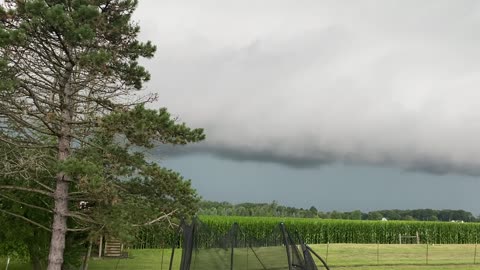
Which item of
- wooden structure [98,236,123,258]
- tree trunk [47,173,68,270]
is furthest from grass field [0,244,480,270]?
tree trunk [47,173,68,270]

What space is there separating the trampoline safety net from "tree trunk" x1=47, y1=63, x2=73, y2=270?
22.2ft

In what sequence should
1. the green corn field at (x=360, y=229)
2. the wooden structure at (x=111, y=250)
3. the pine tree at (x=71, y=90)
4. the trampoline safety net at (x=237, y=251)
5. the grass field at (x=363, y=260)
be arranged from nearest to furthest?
1. the trampoline safety net at (x=237, y=251)
2. the pine tree at (x=71, y=90)
3. the grass field at (x=363, y=260)
4. the wooden structure at (x=111, y=250)
5. the green corn field at (x=360, y=229)

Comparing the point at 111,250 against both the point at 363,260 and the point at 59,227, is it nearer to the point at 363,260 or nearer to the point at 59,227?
the point at 363,260

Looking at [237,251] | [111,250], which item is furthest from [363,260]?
[237,251]

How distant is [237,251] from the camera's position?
968 cm

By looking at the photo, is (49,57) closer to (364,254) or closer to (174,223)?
(174,223)

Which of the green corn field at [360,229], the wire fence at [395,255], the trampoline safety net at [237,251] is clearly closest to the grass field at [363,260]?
the wire fence at [395,255]

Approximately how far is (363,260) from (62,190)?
73.4ft

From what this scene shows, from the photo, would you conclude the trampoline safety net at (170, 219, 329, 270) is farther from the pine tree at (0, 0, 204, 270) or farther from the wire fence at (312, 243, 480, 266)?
the wire fence at (312, 243, 480, 266)

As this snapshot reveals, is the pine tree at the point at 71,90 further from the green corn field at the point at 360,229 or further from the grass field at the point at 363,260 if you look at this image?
the green corn field at the point at 360,229

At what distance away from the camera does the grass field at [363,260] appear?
29.2m

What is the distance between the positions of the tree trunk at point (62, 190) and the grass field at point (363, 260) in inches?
294

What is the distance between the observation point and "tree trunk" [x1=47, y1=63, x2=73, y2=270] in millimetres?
15680

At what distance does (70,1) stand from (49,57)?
1898 mm
